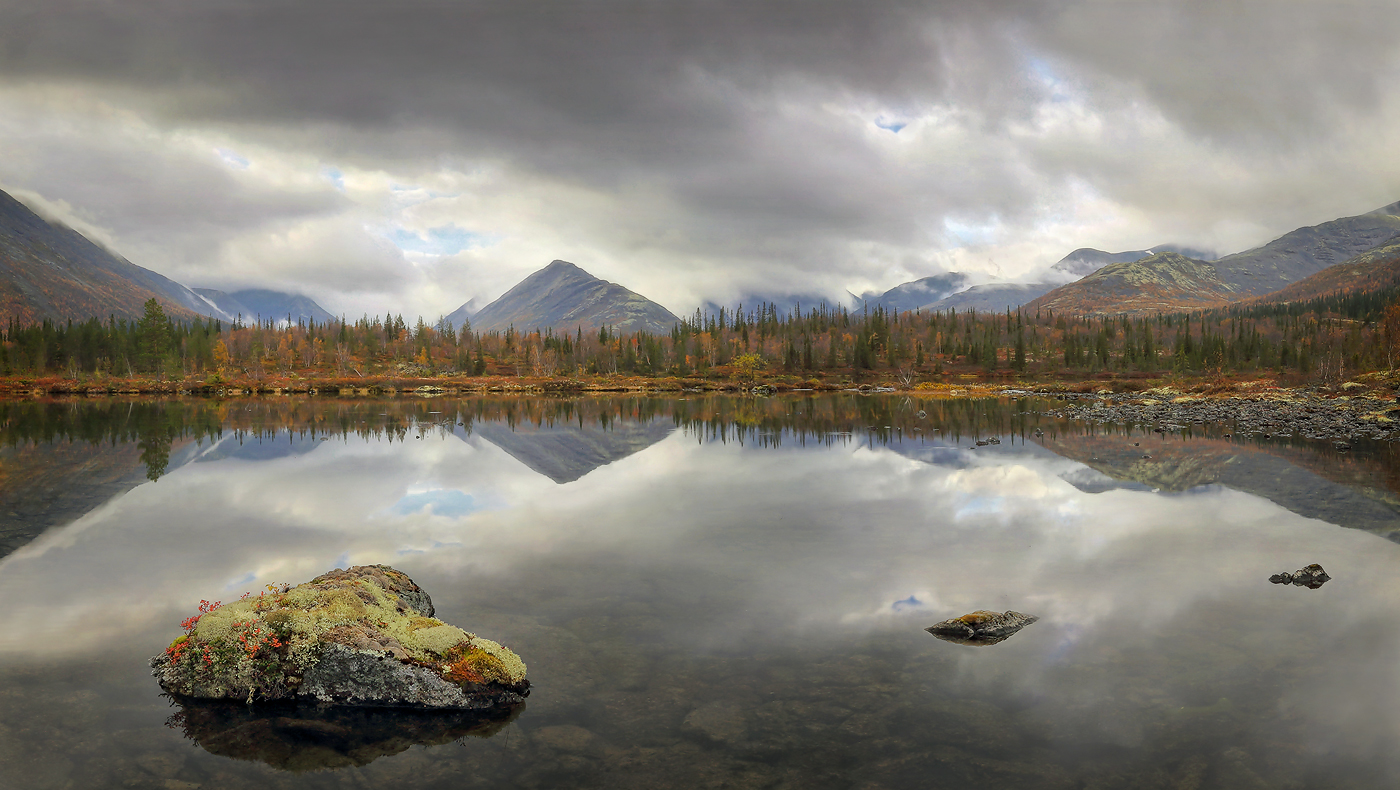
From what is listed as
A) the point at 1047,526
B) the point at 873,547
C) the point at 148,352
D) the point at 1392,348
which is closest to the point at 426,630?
the point at 873,547

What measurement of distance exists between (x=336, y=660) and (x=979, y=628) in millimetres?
10091

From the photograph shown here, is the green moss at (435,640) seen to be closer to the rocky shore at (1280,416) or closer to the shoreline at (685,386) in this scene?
the rocky shore at (1280,416)

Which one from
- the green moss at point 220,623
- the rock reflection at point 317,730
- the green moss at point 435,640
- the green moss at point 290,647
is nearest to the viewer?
the rock reflection at point 317,730

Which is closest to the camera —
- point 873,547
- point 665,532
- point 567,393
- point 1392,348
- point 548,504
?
point 873,547

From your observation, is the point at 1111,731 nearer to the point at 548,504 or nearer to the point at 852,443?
the point at 548,504

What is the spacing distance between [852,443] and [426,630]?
112 ft

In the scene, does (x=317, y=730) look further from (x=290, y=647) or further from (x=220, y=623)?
(x=220, y=623)

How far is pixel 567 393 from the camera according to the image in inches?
5276

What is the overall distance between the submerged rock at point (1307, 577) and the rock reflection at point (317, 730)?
1582 centimetres

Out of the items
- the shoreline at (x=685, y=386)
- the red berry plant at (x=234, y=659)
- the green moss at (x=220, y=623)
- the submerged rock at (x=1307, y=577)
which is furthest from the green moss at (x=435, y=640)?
the shoreline at (x=685, y=386)

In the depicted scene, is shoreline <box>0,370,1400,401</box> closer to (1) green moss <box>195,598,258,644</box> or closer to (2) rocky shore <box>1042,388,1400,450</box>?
(2) rocky shore <box>1042,388,1400,450</box>

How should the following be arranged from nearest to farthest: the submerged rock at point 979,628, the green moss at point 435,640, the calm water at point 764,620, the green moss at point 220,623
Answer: the calm water at point 764,620
the green moss at point 435,640
the green moss at point 220,623
the submerged rock at point 979,628

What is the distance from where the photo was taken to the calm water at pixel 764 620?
316 inches

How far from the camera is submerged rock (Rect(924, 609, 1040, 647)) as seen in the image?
11477 millimetres
